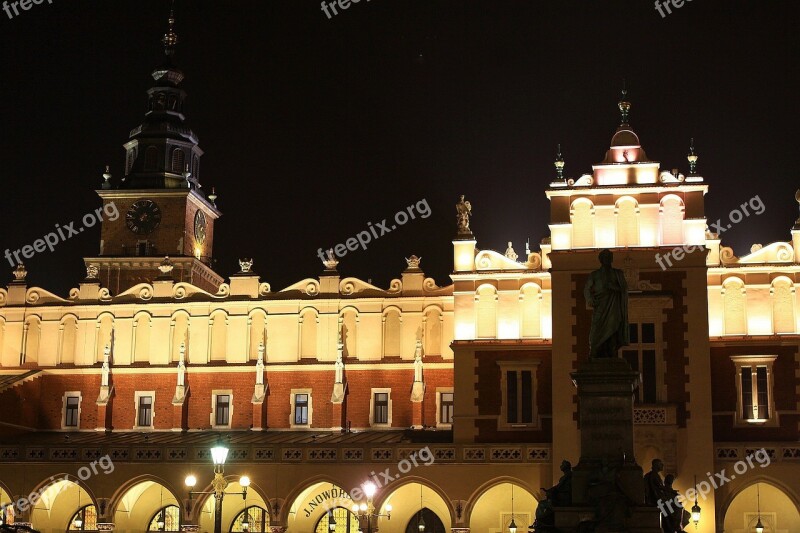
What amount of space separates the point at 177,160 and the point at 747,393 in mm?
34969

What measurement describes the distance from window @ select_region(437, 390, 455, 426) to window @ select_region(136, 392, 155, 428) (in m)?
12.7

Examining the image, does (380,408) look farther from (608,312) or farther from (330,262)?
(608,312)

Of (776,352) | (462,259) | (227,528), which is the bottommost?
(227,528)

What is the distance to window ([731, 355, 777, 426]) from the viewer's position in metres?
46.6

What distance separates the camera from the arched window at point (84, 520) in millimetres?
52469

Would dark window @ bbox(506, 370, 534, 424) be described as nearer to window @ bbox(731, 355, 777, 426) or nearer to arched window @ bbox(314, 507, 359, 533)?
window @ bbox(731, 355, 777, 426)

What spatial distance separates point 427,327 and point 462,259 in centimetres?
542

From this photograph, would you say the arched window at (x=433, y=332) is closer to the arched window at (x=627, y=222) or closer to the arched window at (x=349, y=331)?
the arched window at (x=349, y=331)

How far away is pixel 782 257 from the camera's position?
49.7m

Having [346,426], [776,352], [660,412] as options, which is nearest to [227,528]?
[346,426]

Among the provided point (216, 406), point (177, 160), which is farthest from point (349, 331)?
point (177, 160)

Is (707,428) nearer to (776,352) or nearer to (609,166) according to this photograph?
(776,352)

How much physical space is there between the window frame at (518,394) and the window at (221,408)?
45.6ft

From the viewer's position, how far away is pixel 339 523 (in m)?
51.9
